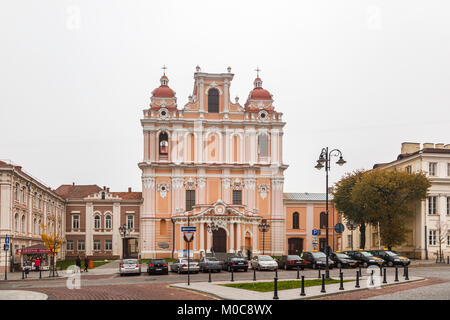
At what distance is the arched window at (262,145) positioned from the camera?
76.3 meters

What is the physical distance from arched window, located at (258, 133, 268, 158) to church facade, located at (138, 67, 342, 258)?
0.13 feet

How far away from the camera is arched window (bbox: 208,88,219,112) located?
251 ft

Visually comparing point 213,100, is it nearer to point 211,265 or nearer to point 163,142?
point 163,142

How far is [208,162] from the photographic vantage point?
75.2 meters

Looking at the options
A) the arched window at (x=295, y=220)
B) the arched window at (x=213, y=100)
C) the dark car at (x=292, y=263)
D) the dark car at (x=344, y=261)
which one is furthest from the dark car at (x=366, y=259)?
the arched window at (x=213, y=100)

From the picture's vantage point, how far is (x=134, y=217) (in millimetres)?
79625

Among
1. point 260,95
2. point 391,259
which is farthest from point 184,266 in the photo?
point 260,95

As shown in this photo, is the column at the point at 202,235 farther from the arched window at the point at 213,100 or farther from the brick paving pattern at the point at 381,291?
the brick paving pattern at the point at 381,291

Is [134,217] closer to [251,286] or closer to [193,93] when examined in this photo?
[193,93]

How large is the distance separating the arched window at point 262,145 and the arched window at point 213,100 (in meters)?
7.15

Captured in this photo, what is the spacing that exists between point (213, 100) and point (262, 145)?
914cm

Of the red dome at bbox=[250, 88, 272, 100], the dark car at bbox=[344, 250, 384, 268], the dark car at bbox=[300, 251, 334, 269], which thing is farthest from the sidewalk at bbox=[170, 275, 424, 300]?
the red dome at bbox=[250, 88, 272, 100]
